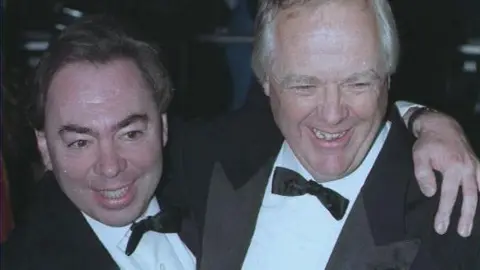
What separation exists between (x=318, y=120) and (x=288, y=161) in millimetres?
275

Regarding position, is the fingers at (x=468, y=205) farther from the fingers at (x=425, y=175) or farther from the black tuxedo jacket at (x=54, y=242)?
the black tuxedo jacket at (x=54, y=242)

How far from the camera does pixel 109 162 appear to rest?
2.05 metres

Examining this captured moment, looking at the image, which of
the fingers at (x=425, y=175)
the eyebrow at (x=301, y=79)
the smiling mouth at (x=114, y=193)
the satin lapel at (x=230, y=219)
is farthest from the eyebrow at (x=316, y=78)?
the smiling mouth at (x=114, y=193)

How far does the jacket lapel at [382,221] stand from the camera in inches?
79.5

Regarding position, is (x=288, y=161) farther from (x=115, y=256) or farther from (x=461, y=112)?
(x=461, y=112)

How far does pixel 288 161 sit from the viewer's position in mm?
2264

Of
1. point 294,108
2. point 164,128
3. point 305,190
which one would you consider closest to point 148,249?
point 164,128

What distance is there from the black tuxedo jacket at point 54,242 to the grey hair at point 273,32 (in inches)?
22.1

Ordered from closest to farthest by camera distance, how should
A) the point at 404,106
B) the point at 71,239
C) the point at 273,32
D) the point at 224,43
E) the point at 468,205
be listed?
the point at 468,205 → the point at 273,32 → the point at 71,239 → the point at 404,106 → the point at 224,43

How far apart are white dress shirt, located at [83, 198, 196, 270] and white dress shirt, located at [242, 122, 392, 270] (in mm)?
178

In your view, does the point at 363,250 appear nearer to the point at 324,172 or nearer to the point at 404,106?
the point at 324,172

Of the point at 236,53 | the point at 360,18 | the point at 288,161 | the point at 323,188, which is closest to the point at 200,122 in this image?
the point at 288,161

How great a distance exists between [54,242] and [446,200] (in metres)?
0.90

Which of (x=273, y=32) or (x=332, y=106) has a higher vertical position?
(x=273, y=32)
